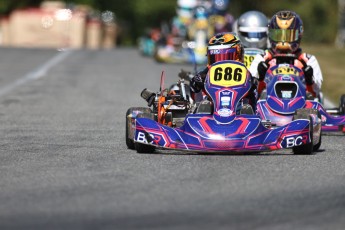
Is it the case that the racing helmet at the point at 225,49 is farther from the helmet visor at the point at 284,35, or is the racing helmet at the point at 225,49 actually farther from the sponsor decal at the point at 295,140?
the helmet visor at the point at 284,35

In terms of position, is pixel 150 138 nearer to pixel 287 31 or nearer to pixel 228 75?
pixel 228 75

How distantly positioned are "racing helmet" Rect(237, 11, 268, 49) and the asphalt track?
7.90 ft

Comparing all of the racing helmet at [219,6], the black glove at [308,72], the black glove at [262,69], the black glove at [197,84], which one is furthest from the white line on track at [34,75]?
the black glove at [197,84]

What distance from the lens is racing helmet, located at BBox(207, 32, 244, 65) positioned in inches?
440

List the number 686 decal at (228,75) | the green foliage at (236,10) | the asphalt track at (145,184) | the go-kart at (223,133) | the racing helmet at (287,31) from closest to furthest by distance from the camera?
the asphalt track at (145,184) → the go-kart at (223,133) → the number 686 decal at (228,75) → the racing helmet at (287,31) → the green foliage at (236,10)

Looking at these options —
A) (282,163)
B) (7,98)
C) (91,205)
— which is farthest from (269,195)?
(7,98)

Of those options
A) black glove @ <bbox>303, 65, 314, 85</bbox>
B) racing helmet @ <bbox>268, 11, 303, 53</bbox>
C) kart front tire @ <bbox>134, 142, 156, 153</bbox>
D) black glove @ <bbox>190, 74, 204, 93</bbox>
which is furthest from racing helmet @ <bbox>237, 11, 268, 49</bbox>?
kart front tire @ <bbox>134, 142, 156, 153</bbox>

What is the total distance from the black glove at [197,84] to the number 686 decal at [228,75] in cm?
31

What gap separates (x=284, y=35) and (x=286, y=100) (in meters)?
1.42

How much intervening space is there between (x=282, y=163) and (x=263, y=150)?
0.62m

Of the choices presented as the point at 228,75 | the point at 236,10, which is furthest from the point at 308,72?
the point at 236,10

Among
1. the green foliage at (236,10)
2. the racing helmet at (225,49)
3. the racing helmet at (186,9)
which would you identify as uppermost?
A: the racing helmet at (225,49)

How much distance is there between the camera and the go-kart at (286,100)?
1196cm

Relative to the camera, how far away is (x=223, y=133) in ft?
32.5
